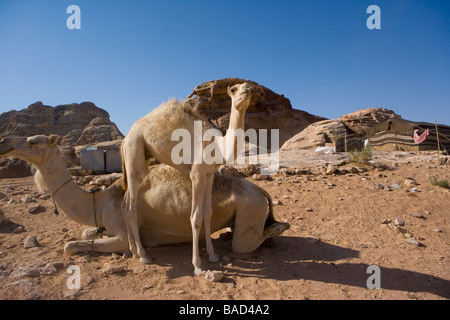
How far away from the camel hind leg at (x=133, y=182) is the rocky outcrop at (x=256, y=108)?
24.4 m

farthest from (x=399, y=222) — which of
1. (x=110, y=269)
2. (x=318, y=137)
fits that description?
(x=318, y=137)

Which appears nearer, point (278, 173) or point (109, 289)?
point (109, 289)

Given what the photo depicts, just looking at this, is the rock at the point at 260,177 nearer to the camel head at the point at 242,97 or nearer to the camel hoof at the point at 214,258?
the camel hoof at the point at 214,258

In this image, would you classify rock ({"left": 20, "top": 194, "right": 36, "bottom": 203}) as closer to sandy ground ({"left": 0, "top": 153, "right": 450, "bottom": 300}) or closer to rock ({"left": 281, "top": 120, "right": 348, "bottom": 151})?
sandy ground ({"left": 0, "top": 153, "right": 450, "bottom": 300})

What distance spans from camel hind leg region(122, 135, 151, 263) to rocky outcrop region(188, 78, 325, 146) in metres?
24.4

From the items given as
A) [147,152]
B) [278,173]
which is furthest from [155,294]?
[278,173]

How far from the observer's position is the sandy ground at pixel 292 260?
2639 mm

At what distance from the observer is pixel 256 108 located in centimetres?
3098

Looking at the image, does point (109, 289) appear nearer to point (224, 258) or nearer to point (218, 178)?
point (224, 258)

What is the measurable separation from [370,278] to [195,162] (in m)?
2.46

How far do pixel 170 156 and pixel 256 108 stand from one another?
29.0m

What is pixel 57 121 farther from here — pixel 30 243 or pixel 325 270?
pixel 325 270

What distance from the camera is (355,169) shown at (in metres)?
7.81

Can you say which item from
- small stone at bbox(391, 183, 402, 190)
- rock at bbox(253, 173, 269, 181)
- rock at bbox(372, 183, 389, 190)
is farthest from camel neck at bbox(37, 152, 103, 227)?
small stone at bbox(391, 183, 402, 190)
